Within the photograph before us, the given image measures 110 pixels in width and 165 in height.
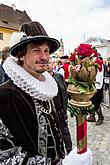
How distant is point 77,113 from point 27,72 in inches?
17.2

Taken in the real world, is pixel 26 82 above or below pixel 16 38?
below

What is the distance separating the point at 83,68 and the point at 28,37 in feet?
1.31

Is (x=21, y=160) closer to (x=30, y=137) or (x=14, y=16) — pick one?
(x=30, y=137)

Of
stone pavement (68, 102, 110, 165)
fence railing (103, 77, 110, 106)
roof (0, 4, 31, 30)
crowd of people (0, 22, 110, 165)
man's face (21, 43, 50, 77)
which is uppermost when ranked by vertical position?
roof (0, 4, 31, 30)

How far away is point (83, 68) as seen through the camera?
1.32 meters

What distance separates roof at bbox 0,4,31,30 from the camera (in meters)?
30.7

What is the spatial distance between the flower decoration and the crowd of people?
0.17m

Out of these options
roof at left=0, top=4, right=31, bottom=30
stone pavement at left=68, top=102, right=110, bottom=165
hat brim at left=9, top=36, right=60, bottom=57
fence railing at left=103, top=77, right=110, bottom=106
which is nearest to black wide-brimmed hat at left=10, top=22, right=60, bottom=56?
hat brim at left=9, top=36, right=60, bottom=57

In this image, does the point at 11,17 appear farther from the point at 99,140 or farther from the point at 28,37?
the point at 28,37

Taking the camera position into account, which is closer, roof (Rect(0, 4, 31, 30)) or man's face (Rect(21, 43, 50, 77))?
man's face (Rect(21, 43, 50, 77))

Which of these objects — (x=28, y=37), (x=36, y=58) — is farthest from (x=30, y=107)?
(x=28, y=37)

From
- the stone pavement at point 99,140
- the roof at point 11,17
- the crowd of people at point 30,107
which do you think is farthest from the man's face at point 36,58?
the roof at point 11,17

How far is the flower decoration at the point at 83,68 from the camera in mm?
1319

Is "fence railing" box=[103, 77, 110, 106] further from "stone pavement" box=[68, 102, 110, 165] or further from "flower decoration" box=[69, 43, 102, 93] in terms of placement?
"flower decoration" box=[69, 43, 102, 93]
